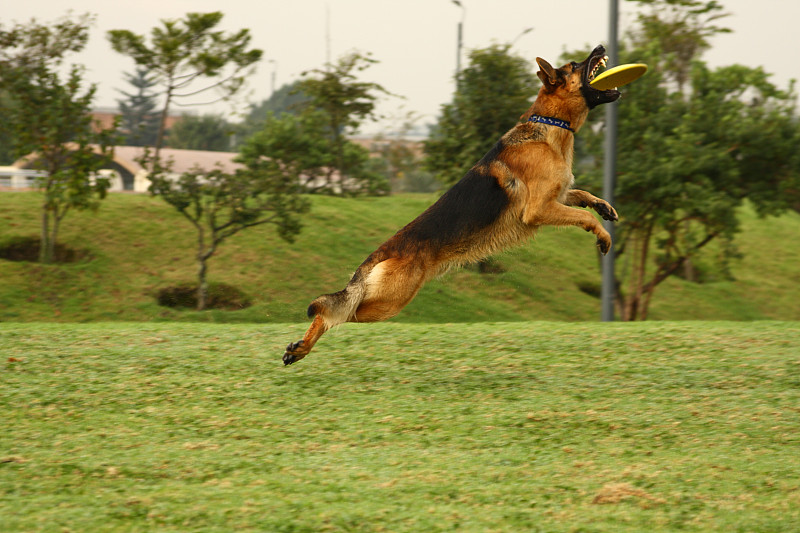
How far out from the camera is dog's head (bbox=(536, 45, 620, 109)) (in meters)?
5.88

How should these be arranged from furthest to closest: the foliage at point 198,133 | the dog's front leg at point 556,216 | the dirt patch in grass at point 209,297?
the foliage at point 198,133 < the dirt patch in grass at point 209,297 < the dog's front leg at point 556,216

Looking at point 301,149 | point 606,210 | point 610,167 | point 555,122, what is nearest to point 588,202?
point 606,210

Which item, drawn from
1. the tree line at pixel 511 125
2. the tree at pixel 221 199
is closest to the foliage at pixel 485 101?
the tree line at pixel 511 125

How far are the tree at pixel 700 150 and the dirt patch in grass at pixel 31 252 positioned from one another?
11400 mm

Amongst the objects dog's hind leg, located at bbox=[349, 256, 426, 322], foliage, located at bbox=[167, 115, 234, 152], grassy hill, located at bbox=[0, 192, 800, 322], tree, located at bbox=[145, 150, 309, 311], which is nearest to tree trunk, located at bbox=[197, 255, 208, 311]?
tree, located at bbox=[145, 150, 309, 311]

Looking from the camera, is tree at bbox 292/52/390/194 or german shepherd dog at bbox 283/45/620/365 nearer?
german shepherd dog at bbox 283/45/620/365

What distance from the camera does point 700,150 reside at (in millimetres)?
14969

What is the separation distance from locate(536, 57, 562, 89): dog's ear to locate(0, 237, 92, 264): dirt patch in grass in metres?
14.6

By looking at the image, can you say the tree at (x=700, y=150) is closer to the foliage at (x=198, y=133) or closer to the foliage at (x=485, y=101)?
the foliage at (x=485, y=101)

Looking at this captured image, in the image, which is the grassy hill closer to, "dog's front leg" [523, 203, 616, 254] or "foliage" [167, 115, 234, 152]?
"dog's front leg" [523, 203, 616, 254]

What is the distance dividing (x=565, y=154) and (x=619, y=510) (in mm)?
2702

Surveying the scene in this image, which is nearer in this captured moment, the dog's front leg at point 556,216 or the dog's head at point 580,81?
the dog's front leg at point 556,216

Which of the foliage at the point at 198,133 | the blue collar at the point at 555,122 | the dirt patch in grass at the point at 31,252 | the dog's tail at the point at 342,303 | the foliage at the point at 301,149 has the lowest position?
the dirt patch in grass at the point at 31,252

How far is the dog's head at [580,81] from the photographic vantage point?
588cm
